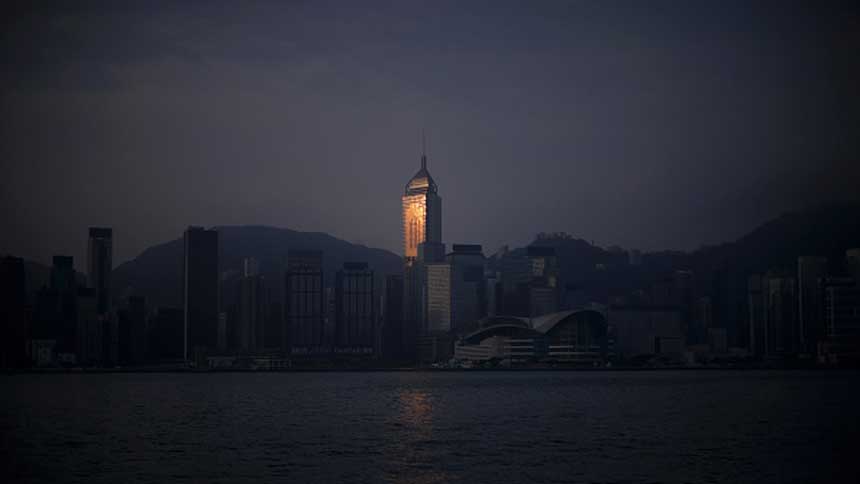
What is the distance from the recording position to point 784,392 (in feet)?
451

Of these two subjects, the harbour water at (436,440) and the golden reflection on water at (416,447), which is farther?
the harbour water at (436,440)

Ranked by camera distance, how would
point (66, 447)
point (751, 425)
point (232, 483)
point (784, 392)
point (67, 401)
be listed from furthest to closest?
1. point (784, 392)
2. point (67, 401)
3. point (751, 425)
4. point (66, 447)
5. point (232, 483)

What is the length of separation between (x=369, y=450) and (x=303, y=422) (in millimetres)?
22919

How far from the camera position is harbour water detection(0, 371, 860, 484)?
53688 mm

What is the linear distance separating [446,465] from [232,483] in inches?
475

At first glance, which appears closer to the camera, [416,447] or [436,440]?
[416,447]

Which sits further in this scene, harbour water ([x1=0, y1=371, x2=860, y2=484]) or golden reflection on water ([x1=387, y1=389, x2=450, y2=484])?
harbour water ([x1=0, y1=371, x2=860, y2=484])

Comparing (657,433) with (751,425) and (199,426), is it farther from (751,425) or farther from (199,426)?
(199,426)

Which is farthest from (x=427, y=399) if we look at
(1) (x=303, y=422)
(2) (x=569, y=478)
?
(2) (x=569, y=478)

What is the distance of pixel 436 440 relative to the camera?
231 ft

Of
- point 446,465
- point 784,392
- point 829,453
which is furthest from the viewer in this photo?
point 784,392

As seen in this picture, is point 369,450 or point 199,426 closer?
point 369,450

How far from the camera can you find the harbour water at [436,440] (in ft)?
176

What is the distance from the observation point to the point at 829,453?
61375 mm
